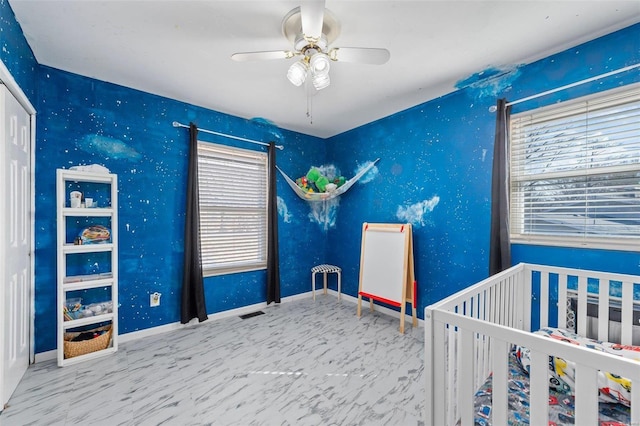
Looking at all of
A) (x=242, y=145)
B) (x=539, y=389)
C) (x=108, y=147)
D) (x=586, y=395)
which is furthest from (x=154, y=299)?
(x=586, y=395)

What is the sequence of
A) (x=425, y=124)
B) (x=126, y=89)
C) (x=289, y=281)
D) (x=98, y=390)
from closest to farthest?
(x=98, y=390)
(x=126, y=89)
(x=425, y=124)
(x=289, y=281)

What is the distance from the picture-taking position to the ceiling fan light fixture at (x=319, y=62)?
4.94 ft

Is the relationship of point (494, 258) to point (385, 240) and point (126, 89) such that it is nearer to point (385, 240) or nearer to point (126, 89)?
point (385, 240)

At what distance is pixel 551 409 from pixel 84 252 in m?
3.22

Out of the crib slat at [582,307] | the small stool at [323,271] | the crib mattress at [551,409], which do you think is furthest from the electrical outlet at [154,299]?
the crib slat at [582,307]

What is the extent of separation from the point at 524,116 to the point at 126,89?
11.2 feet

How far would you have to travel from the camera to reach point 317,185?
352cm

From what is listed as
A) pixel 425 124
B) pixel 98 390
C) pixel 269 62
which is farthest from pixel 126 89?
pixel 425 124

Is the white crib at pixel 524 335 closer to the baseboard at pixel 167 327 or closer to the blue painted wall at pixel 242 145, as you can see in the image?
the blue painted wall at pixel 242 145

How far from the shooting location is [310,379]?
6.26 feet

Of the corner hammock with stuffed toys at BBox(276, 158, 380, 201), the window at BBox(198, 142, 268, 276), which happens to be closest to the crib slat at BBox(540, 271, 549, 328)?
the corner hammock with stuffed toys at BBox(276, 158, 380, 201)

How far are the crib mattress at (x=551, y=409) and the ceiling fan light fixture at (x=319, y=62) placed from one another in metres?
1.89

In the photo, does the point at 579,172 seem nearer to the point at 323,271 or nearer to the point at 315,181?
the point at 315,181

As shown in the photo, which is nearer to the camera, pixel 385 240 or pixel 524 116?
pixel 524 116
